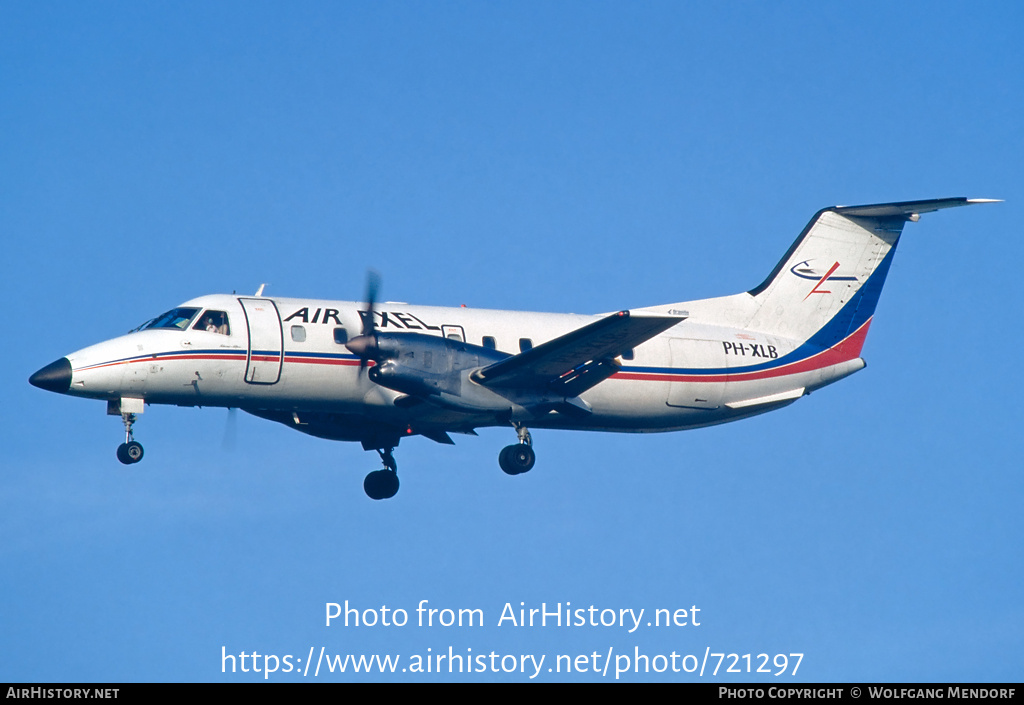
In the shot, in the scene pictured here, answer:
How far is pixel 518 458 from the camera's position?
22312 millimetres

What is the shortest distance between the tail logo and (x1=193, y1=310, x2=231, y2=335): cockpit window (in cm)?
1114

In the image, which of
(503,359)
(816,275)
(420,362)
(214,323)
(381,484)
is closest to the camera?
(214,323)

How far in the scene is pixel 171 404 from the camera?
2112cm

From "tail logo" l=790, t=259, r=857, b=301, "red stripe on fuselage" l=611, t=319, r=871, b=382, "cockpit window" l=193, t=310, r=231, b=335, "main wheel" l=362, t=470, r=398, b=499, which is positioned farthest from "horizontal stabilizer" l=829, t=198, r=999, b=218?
"cockpit window" l=193, t=310, r=231, b=335

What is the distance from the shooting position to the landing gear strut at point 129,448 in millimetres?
20328

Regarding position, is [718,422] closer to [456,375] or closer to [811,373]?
[811,373]

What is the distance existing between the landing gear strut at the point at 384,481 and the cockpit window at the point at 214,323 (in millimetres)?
4363

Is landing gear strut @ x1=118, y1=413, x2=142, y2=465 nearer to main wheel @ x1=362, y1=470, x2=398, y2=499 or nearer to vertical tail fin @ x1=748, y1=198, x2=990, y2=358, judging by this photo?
main wheel @ x1=362, y1=470, x2=398, y2=499

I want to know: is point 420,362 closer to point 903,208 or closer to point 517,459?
point 517,459

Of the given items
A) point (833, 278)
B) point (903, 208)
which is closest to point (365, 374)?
point (833, 278)

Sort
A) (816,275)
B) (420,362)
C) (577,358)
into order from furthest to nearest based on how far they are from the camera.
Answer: (816,275) → (577,358) → (420,362)

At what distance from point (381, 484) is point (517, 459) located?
3.02 meters

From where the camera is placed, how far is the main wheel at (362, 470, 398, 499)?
24.0 meters
